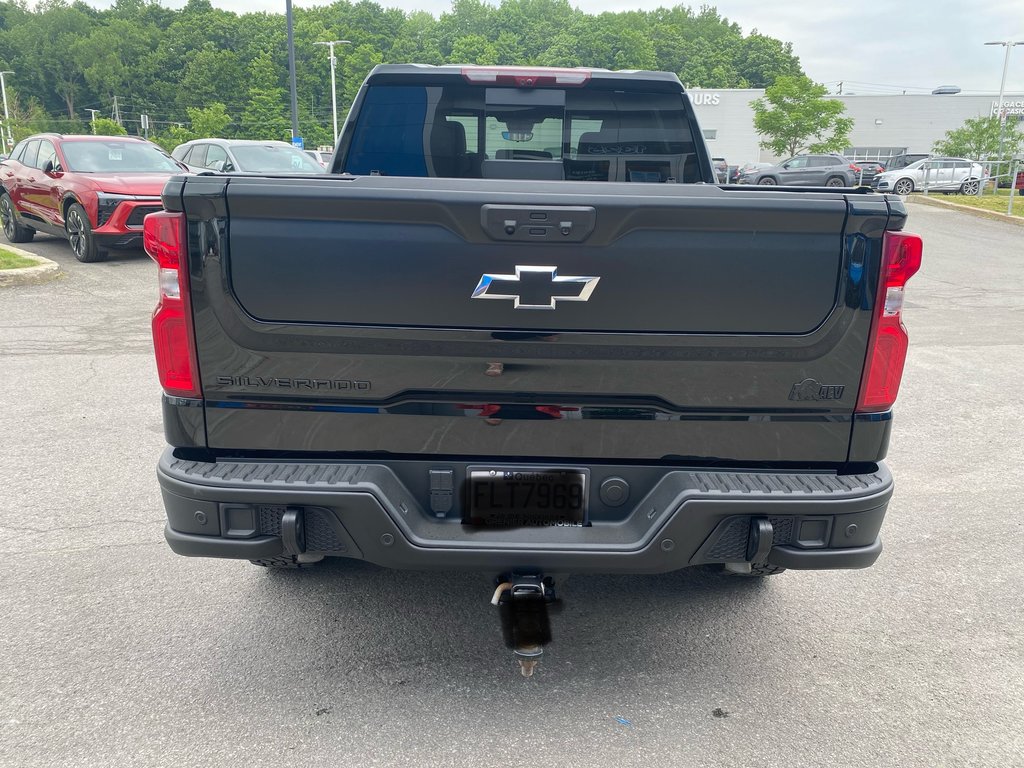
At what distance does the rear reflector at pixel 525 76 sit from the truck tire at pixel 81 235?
997cm

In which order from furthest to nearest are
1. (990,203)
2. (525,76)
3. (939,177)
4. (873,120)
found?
(873,120) < (939,177) < (990,203) < (525,76)

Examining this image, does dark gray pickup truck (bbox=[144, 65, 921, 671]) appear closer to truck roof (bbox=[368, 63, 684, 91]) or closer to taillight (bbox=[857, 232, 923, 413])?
taillight (bbox=[857, 232, 923, 413])

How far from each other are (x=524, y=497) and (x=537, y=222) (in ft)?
2.82

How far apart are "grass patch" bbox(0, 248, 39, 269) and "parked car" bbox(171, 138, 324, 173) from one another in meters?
3.93

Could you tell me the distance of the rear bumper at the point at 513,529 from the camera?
94.8 inches

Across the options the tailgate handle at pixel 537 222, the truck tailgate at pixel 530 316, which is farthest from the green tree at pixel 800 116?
the tailgate handle at pixel 537 222

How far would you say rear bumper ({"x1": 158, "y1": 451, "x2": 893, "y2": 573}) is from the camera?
2408mm

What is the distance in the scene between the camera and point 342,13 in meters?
103

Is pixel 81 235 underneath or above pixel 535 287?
underneath

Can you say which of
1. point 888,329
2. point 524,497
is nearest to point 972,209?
point 888,329

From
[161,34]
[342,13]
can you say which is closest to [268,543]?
[342,13]

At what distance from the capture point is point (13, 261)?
11.5 meters

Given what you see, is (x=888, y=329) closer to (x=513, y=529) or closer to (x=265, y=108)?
(x=513, y=529)

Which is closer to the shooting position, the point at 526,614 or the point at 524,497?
the point at 524,497
